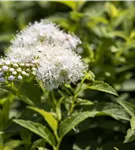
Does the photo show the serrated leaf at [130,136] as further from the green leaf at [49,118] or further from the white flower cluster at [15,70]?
the white flower cluster at [15,70]

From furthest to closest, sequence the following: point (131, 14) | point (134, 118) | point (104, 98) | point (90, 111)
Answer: point (131, 14)
point (104, 98)
point (90, 111)
point (134, 118)

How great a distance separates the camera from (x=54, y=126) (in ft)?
6.68

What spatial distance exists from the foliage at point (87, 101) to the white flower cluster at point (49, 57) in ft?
0.29

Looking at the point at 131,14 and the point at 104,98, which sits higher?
the point at 131,14

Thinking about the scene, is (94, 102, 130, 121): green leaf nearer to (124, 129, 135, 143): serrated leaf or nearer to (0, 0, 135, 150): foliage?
(0, 0, 135, 150): foliage

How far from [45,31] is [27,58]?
265 mm

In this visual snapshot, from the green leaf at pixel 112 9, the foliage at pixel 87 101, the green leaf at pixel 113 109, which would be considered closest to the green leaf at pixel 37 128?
the foliage at pixel 87 101

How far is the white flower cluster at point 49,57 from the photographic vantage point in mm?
1999

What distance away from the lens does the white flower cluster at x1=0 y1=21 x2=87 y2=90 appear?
200cm

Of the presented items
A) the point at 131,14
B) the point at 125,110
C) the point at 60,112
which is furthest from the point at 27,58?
the point at 131,14

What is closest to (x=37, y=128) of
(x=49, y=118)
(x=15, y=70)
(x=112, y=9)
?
(x=49, y=118)

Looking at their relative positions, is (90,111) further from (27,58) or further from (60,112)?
(27,58)

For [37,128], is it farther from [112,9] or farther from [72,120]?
[112,9]

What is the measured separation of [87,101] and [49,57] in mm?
301
